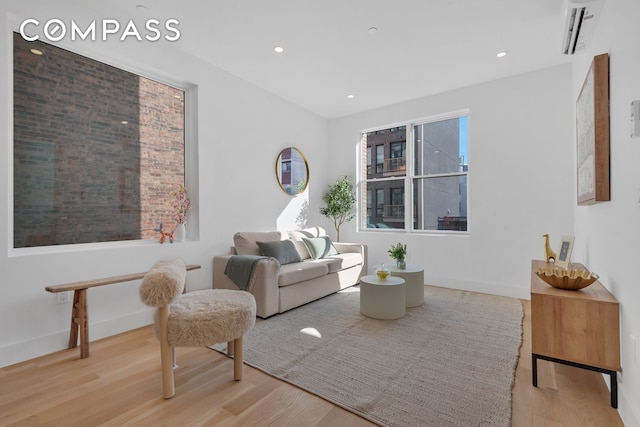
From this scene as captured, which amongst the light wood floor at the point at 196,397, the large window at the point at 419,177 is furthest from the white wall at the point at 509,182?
the light wood floor at the point at 196,397

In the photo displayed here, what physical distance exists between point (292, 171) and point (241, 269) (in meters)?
2.23

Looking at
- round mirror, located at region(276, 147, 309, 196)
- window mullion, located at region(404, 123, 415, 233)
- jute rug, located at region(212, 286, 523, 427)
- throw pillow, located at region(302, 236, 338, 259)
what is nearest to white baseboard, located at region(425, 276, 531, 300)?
jute rug, located at region(212, 286, 523, 427)

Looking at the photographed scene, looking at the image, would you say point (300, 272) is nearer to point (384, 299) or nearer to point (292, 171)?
point (384, 299)

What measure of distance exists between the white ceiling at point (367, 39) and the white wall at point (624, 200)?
40.4 inches

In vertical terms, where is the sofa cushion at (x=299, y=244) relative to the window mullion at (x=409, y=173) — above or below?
below

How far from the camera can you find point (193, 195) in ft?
12.4

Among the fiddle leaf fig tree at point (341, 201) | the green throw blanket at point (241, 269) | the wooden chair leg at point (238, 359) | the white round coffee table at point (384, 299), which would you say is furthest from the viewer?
the fiddle leaf fig tree at point (341, 201)

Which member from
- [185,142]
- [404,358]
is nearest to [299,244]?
[185,142]

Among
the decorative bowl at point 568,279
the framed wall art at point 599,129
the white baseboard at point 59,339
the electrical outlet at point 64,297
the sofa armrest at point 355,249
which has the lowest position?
the white baseboard at point 59,339

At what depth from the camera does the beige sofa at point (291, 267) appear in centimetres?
331

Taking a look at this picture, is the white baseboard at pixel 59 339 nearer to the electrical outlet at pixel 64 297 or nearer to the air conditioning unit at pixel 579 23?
the electrical outlet at pixel 64 297

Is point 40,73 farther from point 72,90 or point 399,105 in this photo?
point 399,105

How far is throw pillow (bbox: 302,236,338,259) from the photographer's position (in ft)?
14.5

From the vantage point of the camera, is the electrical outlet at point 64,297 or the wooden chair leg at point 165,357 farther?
the electrical outlet at point 64,297
